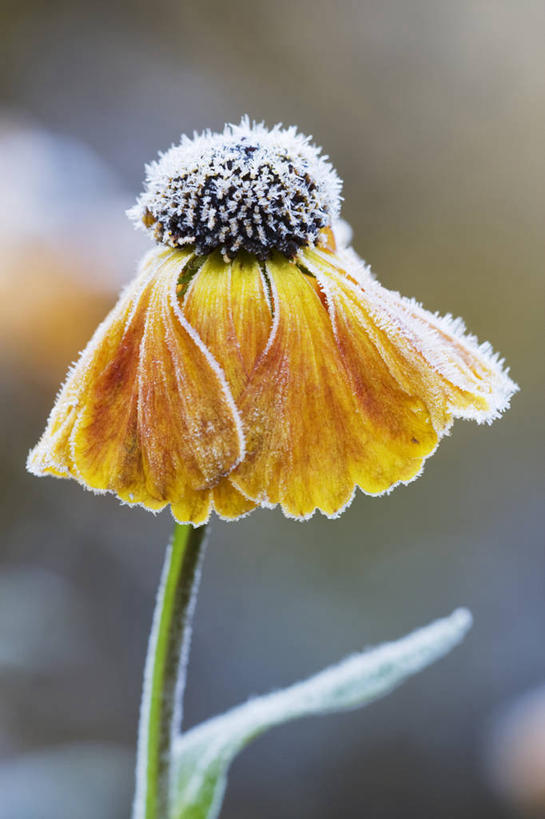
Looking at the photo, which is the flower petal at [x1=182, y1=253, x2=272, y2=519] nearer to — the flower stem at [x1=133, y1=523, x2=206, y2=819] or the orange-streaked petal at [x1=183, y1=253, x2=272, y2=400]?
the orange-streaked petal at [x1=183, y1=253, x2=272, y2=400]

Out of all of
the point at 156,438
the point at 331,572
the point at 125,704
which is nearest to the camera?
the point at 156,438

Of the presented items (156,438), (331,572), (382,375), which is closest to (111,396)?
(156,438)

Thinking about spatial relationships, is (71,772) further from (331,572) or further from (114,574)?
(331,572)

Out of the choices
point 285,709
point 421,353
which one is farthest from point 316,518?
point 421,353

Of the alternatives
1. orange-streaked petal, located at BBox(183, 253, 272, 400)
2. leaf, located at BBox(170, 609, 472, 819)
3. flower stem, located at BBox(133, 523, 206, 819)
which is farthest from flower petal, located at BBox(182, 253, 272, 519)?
leaf, located at BBox(170, 609, 472, 819)

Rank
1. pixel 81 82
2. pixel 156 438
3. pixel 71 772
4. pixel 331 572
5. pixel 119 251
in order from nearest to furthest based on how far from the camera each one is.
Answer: pixel 156 438 < pixel 71 772 < pixel 119 251 < pixel 331 572 < pixel 81 82

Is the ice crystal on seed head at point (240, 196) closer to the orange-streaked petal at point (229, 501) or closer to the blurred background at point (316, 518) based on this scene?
the orange-streaked petal at point (229, 501)

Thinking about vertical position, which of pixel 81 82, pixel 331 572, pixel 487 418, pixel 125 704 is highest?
pixel 81 82

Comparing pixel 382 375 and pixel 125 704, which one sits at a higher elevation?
pixel 125 704
